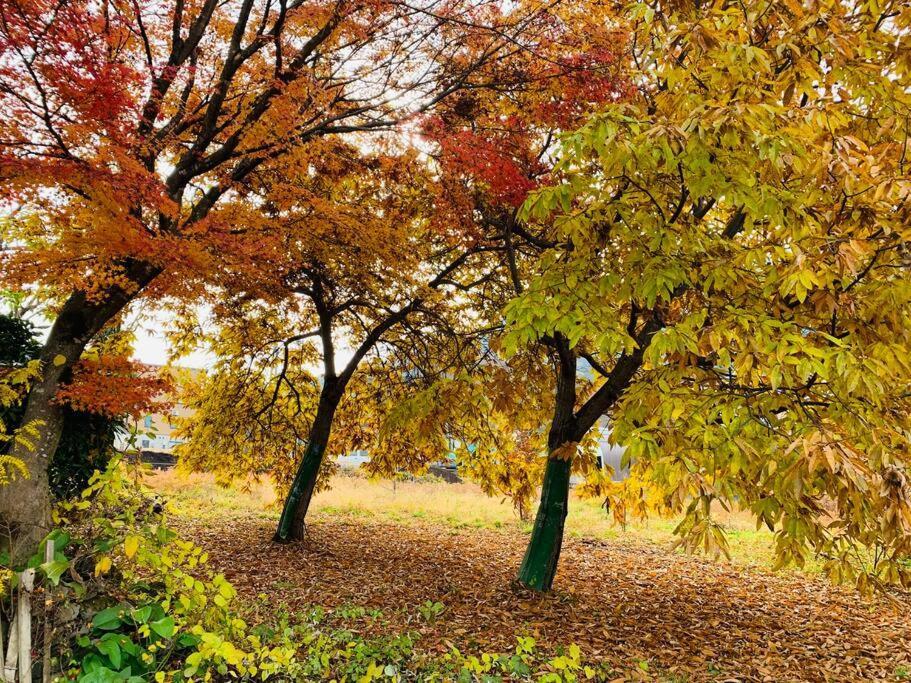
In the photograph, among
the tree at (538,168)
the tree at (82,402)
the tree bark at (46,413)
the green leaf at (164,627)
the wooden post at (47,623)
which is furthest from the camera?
the tree at (538,168)

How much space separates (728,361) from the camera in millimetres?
3904

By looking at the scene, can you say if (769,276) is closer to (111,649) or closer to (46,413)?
(111,649)

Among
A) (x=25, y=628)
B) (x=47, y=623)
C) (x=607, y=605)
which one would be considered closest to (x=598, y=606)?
(x=607, y=605)

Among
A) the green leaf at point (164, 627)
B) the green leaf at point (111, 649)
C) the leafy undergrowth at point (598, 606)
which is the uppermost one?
the green leaf at point (164, 627)

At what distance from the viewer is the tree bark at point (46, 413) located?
4242mm

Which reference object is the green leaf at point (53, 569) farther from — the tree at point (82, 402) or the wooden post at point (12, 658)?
the tree at point (82, 402)

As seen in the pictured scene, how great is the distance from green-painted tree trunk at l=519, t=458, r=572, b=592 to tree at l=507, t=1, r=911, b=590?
2542 mm

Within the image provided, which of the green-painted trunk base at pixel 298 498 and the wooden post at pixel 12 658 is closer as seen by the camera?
the wooden post at pixel 12 658

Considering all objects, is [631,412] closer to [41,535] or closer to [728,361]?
[728,361]

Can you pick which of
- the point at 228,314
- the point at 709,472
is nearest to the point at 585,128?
→ the point at 709,472

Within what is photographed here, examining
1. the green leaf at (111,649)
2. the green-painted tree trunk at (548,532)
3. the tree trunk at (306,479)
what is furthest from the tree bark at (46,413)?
the green-painted tree trunk at (548,532)

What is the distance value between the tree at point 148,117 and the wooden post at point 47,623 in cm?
116

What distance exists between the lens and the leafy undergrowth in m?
4.81

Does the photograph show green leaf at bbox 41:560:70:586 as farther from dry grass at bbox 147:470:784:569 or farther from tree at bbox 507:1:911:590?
dry grass at bbox 147:470:784:569
